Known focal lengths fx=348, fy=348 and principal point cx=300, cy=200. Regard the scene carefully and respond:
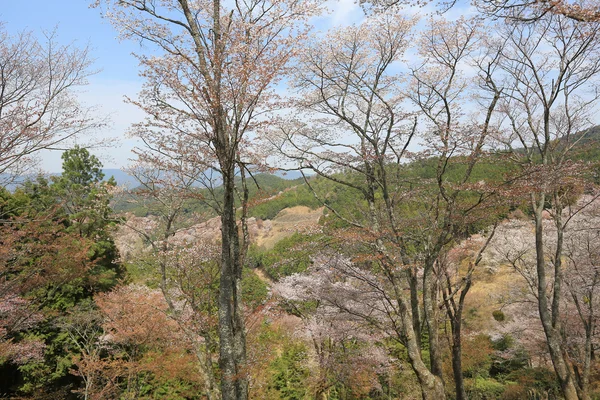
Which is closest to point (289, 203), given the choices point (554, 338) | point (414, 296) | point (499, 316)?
point (499, 316)

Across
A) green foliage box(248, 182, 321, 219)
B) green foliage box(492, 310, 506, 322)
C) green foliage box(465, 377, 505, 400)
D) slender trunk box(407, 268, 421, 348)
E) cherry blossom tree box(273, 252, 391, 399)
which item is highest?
green foliage box(248, 182, 321, 219)

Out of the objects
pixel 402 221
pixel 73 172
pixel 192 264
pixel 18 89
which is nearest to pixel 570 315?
pixel 402 221

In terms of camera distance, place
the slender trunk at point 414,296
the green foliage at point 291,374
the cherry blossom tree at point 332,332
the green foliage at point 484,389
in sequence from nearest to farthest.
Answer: the slender trunk at point 414,296
the cherry blossom tree at point 332,332
the green foliage at point 484,389
the green foliage at point 291,374

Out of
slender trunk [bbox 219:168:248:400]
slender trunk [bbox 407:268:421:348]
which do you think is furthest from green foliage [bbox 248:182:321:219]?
slender trunk [bbox 219:168:248:400]

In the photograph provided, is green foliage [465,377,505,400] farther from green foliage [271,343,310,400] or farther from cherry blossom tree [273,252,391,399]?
green foliage [271,343,310,400]

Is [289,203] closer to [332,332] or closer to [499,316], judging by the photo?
[499,316]

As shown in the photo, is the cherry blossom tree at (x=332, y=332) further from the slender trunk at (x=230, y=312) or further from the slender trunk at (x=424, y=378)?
the slender trunk at (x=230, y=312)

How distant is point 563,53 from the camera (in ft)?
24.5

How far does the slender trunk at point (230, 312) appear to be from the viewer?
14.2ft

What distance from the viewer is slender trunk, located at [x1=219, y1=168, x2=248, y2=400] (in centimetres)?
433

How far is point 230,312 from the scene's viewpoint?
4.48m

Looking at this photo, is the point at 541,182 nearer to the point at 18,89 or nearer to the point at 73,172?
the point at 18,89

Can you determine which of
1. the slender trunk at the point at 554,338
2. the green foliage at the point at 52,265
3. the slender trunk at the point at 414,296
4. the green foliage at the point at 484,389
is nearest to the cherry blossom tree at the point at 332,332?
the slender trunk at the point at 414,296

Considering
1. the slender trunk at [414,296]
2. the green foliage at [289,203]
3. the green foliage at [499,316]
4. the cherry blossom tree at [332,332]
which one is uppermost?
the green foliage at [289,203]
